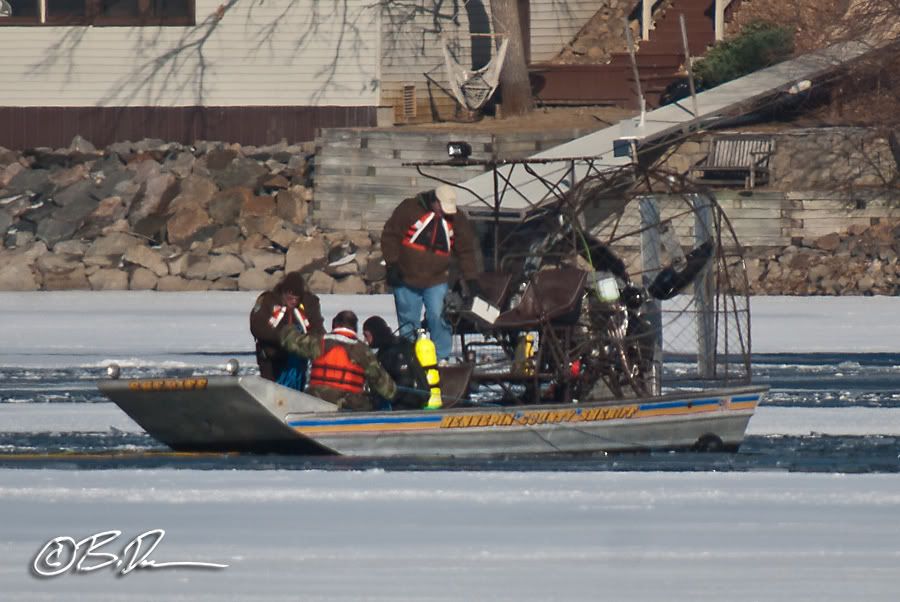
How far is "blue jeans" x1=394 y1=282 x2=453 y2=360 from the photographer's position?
38.5 feet

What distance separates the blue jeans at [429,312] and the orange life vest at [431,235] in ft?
0.89

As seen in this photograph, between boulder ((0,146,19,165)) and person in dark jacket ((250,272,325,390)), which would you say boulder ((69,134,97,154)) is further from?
person in dark jacket ((250,272,325,390))

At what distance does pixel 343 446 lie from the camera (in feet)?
33.2

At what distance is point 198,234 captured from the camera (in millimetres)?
25625

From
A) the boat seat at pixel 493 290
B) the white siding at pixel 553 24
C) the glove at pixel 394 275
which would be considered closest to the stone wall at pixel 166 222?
the white siding at pixel 553 24

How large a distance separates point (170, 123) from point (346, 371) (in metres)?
18.2

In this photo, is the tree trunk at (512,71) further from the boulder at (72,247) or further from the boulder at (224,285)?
the boulder at (72,247)

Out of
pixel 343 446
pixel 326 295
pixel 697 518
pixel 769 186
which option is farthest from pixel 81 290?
pixel 697 518

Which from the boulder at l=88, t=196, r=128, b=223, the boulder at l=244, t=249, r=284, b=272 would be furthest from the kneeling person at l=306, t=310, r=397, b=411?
the boulder at l=88, t=196, r=128, b=223

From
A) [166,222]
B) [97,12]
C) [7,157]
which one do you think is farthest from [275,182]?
[7,157]

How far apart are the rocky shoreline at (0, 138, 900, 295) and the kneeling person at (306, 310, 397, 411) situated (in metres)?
13.4

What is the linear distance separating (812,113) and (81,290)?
35.9ft

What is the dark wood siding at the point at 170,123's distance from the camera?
27.3 meters

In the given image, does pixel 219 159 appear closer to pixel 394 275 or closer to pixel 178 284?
pixel 178 284
